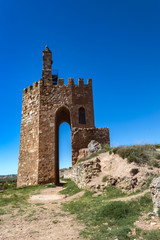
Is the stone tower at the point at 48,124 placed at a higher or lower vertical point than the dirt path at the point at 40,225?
higher

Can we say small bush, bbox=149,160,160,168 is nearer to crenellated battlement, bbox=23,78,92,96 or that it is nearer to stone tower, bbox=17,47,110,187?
stone tower, bbox=17,47,110,187

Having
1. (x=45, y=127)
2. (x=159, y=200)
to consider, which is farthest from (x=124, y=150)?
(x=45, y=127)

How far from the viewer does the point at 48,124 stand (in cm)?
1579

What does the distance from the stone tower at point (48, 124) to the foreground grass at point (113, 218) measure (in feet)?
26.7

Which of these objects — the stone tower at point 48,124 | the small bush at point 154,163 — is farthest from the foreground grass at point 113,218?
the stone tower at point 48,124

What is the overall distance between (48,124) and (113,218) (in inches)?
450

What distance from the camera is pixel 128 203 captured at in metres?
5.83

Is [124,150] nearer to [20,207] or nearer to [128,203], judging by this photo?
[128,203]

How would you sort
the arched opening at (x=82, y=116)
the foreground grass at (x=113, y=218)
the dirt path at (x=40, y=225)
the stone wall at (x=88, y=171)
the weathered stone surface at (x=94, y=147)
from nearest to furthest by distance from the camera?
1. the foreground grass at (x=113, y=218)
2. the dirt path at (x=40, y=225)
3. the stone wall at (x=88, y=171)
4. the weathered stone surface at (x=94, y=147)
5. the arched opening at (x=82, y=116)

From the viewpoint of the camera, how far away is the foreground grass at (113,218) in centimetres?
410

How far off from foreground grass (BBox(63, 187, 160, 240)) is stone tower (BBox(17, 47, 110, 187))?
8.15 metres

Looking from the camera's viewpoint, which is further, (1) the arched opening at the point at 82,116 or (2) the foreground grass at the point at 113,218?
(1) the arched opening at the point at 82,116

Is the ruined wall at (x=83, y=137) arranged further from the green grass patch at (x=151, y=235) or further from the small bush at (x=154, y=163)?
the green grass patch at (x=151, y=235)

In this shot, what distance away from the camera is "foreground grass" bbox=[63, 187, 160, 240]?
4102 millimetres
